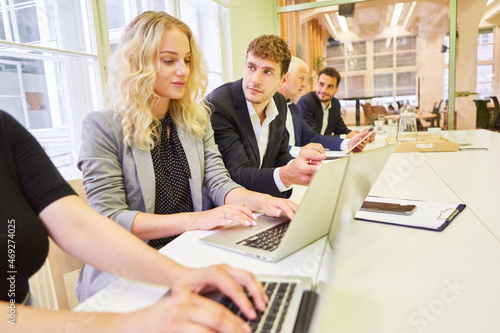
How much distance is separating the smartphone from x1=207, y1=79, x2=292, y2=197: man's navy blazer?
333mm

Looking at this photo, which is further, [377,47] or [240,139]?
[377,47]

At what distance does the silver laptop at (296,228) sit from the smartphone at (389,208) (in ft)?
1.07

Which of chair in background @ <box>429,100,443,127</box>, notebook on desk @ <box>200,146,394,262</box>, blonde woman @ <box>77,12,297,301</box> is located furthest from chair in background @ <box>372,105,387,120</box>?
notebook on desk @ <box>200,146,394,262</box>

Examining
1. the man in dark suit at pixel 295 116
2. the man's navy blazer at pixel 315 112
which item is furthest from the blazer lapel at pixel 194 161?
the man's navy blazer at pixel 315 112

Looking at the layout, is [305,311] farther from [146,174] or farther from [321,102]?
[321,102]

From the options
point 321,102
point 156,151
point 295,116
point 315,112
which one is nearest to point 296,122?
point 295,116

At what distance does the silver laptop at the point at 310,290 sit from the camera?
0.50m

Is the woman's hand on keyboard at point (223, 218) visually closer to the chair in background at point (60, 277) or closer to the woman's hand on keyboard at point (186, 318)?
the chair in background at point (60, 277)

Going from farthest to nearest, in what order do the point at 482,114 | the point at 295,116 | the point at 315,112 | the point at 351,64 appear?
the point at 351,64
the point at 482,114
the point at 315,112
the point at 295,116

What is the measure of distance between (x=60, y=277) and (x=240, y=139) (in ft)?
3.20

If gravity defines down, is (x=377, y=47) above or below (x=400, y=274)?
above

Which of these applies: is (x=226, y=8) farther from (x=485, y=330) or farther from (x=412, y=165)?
(x=485, y=330)

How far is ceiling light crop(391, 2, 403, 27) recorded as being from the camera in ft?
17.7

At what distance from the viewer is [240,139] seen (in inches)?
69.0
